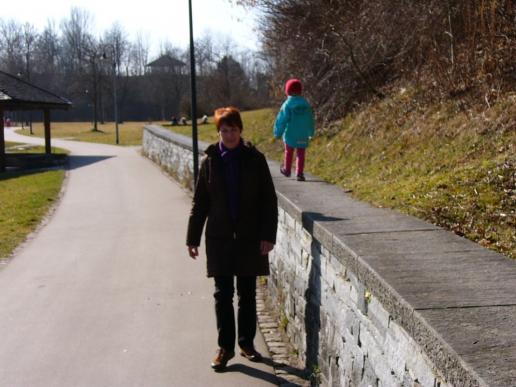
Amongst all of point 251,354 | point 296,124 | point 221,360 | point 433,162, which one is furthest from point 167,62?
point 221,360

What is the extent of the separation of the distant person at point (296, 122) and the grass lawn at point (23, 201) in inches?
173

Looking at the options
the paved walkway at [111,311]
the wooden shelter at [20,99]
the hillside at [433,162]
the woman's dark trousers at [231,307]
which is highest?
the wooden shelter at [20,99]

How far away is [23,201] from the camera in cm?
1566

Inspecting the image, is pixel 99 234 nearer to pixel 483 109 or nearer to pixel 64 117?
pixel 483 109

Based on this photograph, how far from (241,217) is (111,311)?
2.41m

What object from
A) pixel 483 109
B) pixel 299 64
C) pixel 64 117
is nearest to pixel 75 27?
pixel 64 117

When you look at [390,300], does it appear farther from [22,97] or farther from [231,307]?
[22,97]

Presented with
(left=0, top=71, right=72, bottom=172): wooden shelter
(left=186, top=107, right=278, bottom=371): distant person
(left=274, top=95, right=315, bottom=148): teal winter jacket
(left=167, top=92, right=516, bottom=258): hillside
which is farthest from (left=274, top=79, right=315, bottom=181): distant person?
(left=0, top=71, right=72, bottom=172): wooden shelter

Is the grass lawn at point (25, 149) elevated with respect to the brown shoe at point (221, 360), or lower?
lower

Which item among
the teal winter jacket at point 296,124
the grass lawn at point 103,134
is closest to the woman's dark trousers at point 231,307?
the teal winter jacket at point 296,124

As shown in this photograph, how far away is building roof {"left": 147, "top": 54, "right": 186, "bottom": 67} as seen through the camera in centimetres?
8555

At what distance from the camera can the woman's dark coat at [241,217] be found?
4820 millimetres

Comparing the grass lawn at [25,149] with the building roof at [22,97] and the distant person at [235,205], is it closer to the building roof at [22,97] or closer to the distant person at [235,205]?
the building roof at [22,97]

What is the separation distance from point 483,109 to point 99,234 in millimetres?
6363
